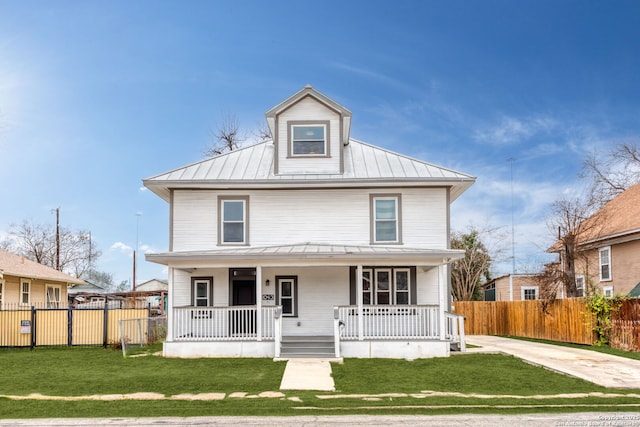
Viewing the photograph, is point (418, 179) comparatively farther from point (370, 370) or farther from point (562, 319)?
point (562, 319)

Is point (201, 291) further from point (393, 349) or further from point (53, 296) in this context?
point (53, 296)

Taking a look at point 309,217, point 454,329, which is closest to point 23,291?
A: point 309,217

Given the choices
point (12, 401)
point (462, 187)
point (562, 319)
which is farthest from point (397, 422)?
point (562, 319)

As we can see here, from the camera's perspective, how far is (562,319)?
2348 centimetres

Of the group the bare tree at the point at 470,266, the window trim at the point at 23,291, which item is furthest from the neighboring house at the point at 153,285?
the window trim at the point at 23,291

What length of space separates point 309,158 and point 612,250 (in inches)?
615

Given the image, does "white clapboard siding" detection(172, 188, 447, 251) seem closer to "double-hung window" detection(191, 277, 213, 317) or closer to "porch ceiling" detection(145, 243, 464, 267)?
"double-hung window" detection(191, 277, 213, 317)

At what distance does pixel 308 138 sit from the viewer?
21.0 metres

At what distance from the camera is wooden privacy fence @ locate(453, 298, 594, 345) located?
22172 millimetres

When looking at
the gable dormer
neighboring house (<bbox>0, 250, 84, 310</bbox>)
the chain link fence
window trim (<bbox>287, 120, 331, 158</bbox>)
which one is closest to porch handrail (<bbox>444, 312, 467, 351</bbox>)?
the gable dormer

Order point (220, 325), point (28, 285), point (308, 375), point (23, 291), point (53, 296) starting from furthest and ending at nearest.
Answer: point (53, 296)
point (28, 285)
point (23, 291)
point (220, 325)
point (308, 375)

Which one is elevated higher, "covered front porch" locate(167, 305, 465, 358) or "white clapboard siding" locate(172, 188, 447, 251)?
"white clapboard siding" locate(172, 188, 447, 251)

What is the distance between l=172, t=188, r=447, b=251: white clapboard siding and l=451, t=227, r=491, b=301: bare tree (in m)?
21.6

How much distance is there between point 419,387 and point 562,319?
1295 centimetres
